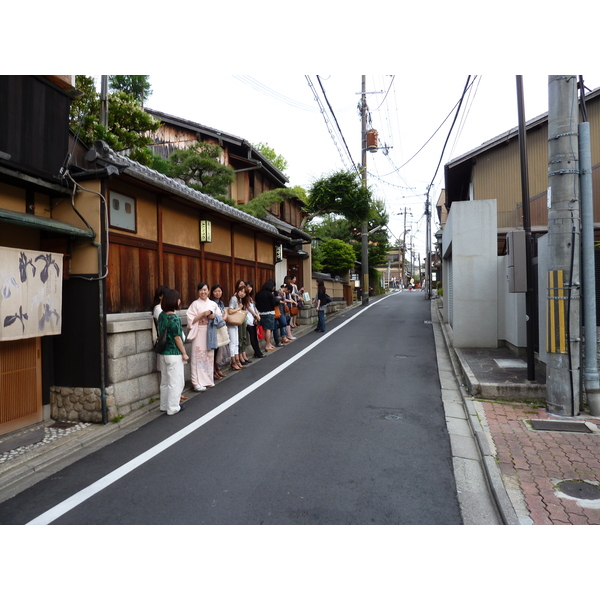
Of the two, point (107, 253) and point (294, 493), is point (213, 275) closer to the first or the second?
point (107, 253)

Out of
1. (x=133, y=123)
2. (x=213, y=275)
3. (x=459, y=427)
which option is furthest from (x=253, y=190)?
(x=459, y=427)

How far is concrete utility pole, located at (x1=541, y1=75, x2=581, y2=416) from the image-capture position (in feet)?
20.9

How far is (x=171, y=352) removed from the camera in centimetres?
693

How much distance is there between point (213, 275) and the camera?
11047 millimetres

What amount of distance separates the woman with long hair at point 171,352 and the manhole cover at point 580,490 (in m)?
5.21

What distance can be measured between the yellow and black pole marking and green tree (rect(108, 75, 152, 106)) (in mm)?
13816

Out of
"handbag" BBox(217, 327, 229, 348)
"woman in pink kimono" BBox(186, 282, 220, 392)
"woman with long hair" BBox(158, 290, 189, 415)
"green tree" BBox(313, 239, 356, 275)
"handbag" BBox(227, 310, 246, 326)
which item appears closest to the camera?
"woman with long hair" BBox(158, 290, 189, 415)

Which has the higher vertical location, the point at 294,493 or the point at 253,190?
the point at 253,190

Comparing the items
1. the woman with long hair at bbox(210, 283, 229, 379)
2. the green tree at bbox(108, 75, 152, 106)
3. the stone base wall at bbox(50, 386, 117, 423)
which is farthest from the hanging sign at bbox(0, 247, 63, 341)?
the green tree at bbox(108, 75, 152, 106)

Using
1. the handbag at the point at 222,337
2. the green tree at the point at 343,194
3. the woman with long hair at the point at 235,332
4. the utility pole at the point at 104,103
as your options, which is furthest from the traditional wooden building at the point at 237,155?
the handbag at the point at 222,337

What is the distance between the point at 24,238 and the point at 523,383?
8168 mm

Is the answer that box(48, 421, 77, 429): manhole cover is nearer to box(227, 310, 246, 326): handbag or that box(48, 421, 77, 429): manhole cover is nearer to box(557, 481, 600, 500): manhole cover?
box(227, 310, 246, 326): handbag

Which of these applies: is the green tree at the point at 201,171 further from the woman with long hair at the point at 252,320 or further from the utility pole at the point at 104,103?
the woman with long hair at the point at 252,320

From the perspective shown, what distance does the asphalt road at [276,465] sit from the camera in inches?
153
